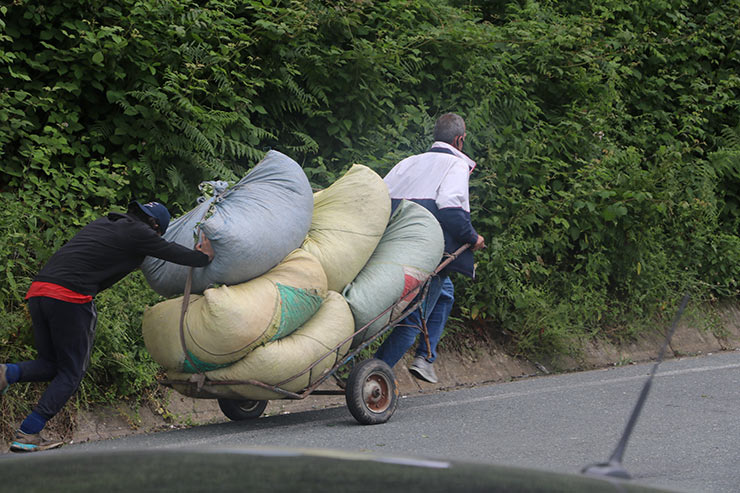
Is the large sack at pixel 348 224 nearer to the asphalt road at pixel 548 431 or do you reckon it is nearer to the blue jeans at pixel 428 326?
the blue jeans at pixel 428 326

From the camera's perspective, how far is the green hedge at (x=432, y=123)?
6758mm

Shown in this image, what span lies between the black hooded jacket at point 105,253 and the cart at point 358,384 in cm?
28

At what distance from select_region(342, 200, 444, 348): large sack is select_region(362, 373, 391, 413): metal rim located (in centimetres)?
31

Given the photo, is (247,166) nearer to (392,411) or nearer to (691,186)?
(392,411)

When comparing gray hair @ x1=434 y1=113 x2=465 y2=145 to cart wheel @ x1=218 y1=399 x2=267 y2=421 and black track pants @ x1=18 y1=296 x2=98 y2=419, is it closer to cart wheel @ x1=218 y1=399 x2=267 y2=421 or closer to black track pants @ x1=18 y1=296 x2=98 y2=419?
cart wheel @ x1=218 y1=399 x2=267 y2=421

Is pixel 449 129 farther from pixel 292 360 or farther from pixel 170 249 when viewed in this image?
pixel 170 249

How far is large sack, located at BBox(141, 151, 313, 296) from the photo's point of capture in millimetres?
5082

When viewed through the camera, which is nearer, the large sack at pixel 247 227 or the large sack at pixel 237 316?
the large sack at pixel 237 316

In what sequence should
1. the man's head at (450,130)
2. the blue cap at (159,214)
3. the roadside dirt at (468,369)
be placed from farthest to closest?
the man's head at (450,130) < the roadside dirt at (468,369) < the blue cap at (159,214)

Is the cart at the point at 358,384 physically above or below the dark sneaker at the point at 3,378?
below

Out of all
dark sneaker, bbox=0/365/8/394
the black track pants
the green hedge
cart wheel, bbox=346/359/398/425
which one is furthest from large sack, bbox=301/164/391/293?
dark sneaker, bbox=0/365/8/394

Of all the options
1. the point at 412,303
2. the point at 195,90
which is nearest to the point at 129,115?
the point at 195,90

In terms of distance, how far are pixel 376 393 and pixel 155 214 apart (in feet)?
6.05

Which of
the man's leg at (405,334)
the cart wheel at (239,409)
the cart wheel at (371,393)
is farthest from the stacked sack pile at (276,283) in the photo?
the cart wheel at (239,409)
